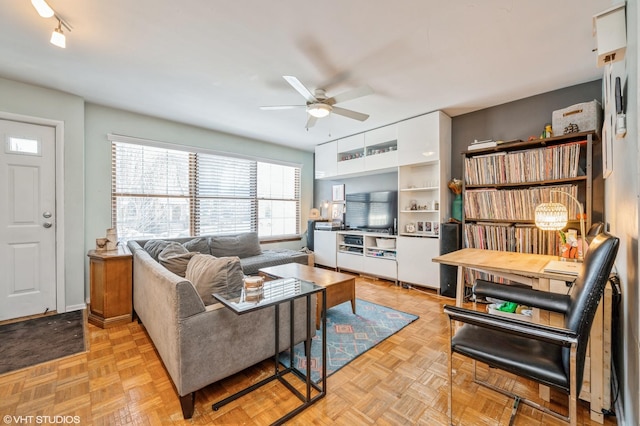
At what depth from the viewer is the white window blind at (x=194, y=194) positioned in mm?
3482

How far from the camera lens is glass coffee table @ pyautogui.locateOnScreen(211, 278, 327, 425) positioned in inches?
51.6

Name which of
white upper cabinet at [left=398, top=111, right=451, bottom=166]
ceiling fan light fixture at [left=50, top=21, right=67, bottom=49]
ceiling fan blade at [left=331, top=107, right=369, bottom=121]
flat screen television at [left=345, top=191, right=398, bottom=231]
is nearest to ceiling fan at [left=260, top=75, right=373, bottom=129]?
ceiling fan blade at [left=331, top=107, right=369, bottom=121]

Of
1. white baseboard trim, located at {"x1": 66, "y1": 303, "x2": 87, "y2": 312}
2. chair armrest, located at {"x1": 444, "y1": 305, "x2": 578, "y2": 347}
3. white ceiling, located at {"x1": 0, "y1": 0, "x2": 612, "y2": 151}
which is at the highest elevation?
white ceiling, located at {"x1": 0, "y1": 0, "x2": 612, "y2": 151}

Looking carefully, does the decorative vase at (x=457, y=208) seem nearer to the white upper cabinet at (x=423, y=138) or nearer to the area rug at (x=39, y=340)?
the white upper cabinet at (x=423, y=138)

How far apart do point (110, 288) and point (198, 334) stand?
182 centimetres

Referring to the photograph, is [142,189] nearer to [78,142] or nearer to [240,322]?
[78,142]

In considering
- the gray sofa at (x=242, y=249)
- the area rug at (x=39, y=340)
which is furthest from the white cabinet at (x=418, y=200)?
the area rug at (x=39, y=340)

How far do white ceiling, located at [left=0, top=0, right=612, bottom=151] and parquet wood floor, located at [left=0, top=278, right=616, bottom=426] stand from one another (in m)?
2.40

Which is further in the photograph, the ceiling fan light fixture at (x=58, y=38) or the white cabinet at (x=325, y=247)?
the white cabinet at (x=325, y=247)

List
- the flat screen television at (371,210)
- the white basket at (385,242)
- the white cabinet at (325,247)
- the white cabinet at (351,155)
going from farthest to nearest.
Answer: the white cabinet at (325,247)
the white cabinet at (351,155)
the flat screen television at (371,210)
the white basket at (385,242)

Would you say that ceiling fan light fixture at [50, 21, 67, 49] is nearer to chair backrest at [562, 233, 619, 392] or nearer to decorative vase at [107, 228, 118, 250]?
decorative vase at [107, 228, 118, 250]

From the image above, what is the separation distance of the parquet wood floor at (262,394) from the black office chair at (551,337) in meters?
0.30

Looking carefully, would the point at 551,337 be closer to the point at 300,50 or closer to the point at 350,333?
the point at 350,333

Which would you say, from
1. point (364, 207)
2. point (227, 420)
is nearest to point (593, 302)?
point (227, 420)
